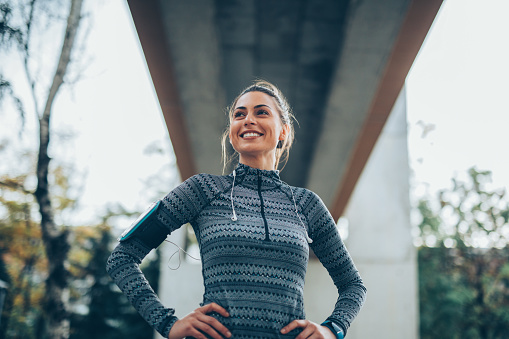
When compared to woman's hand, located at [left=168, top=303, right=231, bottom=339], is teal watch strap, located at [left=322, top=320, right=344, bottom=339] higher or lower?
higher

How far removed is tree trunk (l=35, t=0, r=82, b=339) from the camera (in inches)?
185

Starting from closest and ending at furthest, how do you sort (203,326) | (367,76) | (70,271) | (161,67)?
(203,326) < (161,67) < (367,76) < (70,271)

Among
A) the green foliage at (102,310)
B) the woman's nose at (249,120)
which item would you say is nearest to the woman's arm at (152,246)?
the woman's nose at (249,120)

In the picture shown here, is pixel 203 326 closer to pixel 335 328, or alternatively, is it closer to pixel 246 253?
pixel 246 253

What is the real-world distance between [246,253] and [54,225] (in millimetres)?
4131

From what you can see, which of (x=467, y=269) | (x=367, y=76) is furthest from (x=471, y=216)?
(x=367, y=76)

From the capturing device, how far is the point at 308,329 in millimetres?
1380

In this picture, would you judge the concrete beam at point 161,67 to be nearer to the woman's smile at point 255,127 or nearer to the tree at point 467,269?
the woman's smile at point 255,127

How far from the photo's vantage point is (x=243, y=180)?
161 cm

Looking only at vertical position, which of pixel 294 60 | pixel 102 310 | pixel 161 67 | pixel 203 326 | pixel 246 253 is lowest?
pixel 203 326

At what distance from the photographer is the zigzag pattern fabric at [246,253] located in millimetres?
1348

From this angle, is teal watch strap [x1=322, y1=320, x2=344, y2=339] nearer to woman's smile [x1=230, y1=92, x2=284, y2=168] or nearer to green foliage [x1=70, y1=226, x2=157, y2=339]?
woman's smile [x1=230, y1=92, x2=284, y2=168]

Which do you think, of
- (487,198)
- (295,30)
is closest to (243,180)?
(295,30)

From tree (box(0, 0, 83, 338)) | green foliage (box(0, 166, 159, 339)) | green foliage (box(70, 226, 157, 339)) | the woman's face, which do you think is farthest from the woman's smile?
green foliage (box(70, 226, 157, 339))
